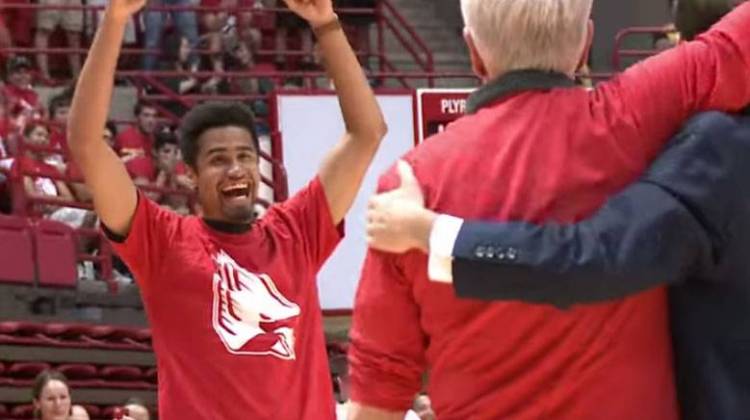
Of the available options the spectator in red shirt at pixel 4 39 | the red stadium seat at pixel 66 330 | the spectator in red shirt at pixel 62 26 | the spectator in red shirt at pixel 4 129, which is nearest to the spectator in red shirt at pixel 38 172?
the spectator in red shirt at pixel 4 129

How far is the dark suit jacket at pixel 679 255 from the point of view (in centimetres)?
259

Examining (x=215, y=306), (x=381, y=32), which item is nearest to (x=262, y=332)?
(x=215, y=306)

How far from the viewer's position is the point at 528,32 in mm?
2693

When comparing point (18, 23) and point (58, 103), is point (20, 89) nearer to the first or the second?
point (58, 103)

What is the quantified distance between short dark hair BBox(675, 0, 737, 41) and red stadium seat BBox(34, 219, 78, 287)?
759 centimetres

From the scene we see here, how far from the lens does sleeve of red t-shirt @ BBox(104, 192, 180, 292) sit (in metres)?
4.25

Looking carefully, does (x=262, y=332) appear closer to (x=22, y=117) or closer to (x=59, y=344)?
(x=59, y=344)

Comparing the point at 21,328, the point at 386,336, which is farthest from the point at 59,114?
the point at 386,336

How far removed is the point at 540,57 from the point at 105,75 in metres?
1.58

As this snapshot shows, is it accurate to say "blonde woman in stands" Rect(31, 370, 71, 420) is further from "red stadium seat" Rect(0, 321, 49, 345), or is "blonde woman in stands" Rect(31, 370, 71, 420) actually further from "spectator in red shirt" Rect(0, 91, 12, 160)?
"spectator in red shirt" Rect(0, 91, 12, 160)

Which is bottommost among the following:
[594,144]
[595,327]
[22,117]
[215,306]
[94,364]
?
[94,364]

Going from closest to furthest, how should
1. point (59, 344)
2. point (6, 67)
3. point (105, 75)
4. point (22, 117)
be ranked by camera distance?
point (105, 75) → point (59, 344) → point (22, 117) → point (6, 67)

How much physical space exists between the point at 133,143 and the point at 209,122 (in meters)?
7.65

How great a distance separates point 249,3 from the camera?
14758 mm
